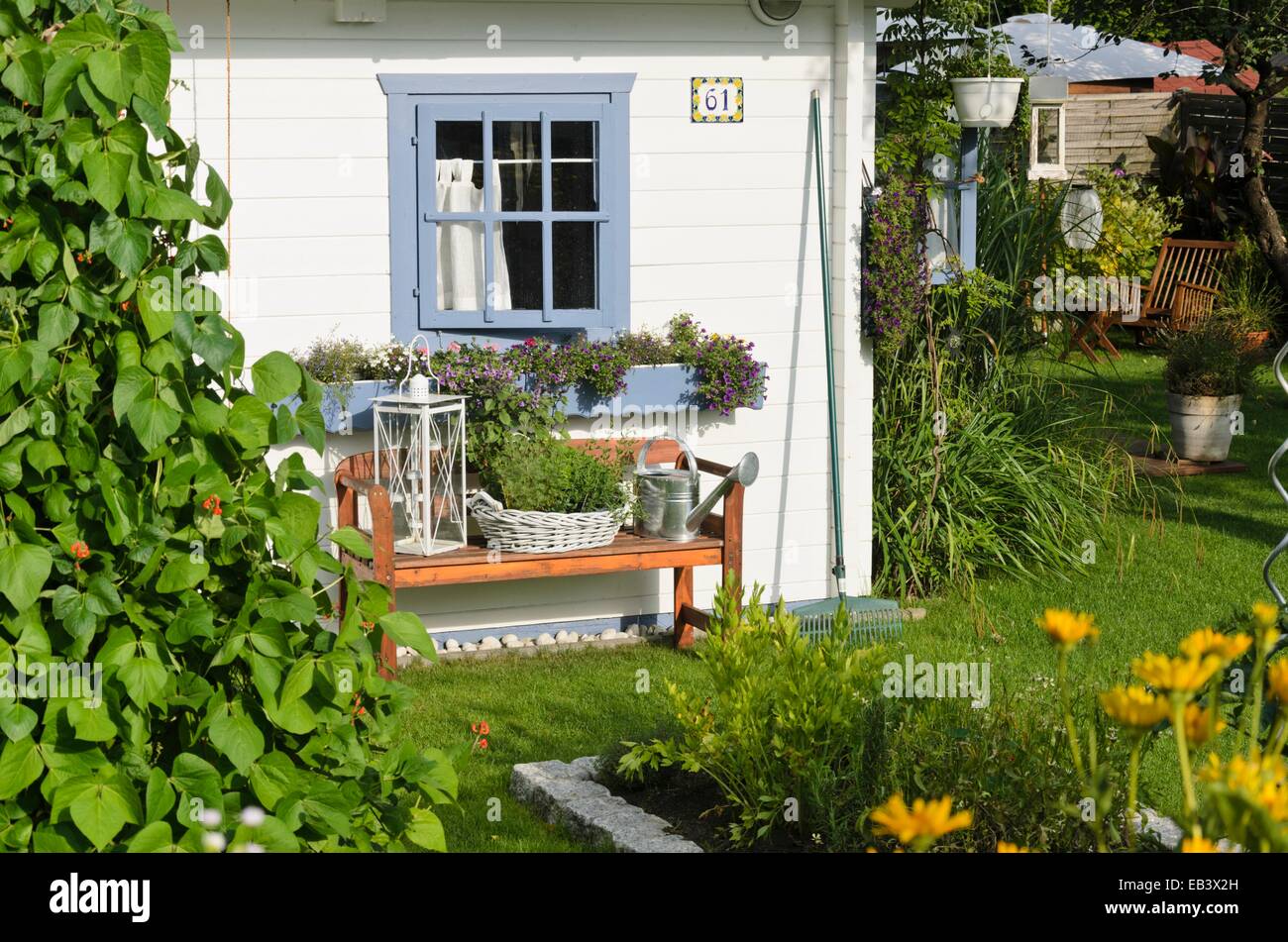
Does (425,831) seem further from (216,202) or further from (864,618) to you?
(864,618)

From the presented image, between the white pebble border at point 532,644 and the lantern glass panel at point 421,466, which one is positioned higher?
the lantern glass panel at point 421,466

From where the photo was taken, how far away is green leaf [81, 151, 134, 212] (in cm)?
262

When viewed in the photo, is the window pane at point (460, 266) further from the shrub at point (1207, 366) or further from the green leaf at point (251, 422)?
the shrub at point (1207, 366)

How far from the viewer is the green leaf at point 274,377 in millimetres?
2781

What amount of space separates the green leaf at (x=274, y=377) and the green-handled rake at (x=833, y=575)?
3.75 metres

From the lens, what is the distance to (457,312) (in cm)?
690

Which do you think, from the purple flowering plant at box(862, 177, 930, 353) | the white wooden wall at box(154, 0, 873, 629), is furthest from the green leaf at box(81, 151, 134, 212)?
the purple flowering plant at box(862, 177, 930, 353)

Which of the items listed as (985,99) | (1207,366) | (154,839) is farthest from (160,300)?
(1207,366)

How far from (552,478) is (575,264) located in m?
1.09

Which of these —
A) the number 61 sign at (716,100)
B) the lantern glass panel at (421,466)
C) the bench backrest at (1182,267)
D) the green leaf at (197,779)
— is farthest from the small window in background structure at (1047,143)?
the green leaf at (197,779)

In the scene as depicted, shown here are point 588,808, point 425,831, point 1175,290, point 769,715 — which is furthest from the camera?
point 1175,290

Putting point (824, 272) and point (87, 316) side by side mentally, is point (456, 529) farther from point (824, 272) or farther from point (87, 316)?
point (87, 316)

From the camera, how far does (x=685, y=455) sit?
700cm
